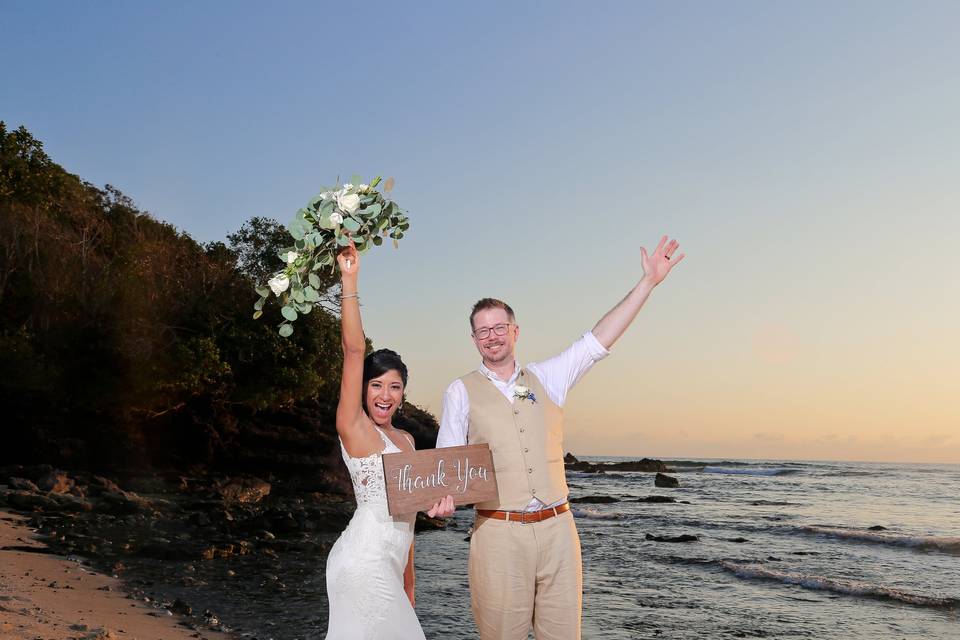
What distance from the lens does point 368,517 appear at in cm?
372

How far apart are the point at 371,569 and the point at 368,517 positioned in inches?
9.6

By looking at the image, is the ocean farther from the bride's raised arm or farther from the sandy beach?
the bride's raised arm

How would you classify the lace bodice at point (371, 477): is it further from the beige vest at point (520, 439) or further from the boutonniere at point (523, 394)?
the boutonniere at point (523, 394)

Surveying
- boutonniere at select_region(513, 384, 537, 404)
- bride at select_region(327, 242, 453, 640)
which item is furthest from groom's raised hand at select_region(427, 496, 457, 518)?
boutonniere at select_region(513, 384, 537, 404)

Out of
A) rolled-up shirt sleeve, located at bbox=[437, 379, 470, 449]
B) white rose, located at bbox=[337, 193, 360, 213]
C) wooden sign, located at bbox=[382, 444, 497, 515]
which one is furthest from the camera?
rolled-up shirt sleeve, located at bbox=[437, 379, 470, 449]

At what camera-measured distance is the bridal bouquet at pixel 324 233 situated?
3.39 metres

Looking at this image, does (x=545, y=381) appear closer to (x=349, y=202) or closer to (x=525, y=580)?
(x=525, y=580)

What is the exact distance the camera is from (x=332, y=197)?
346cm

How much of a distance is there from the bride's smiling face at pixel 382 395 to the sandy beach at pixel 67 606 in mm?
3929

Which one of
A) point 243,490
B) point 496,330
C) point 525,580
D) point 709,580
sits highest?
point 496,330

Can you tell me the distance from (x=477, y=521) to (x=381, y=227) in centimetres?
162

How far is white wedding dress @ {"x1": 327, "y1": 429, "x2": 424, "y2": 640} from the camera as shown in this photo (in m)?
3.52

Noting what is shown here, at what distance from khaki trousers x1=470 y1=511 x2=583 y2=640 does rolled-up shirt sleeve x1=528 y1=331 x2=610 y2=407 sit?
0.71m

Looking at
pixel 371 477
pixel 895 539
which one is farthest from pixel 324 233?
pixel 895 539
